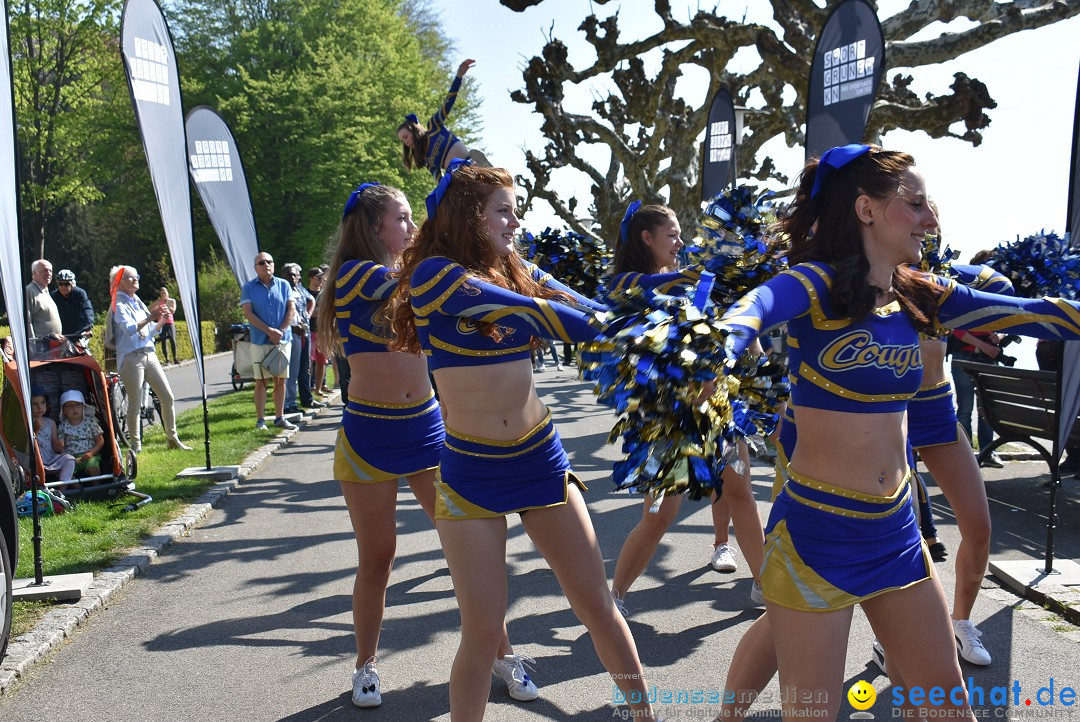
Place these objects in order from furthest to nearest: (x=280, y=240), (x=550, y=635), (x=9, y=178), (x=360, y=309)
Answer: (x=280, y=240)
(x=9, y=178)
(x=550, y=635)
(x=360, y=309)

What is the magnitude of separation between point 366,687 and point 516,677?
0.61 meters

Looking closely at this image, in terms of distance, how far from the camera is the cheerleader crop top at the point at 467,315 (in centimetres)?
284

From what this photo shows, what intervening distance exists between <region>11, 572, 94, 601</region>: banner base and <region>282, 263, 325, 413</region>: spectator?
7.77 metres

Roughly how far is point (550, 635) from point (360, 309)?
1.91 meters

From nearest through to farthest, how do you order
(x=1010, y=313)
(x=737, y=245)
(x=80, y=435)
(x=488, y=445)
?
(x=1010, y=313) → (x=488, y=445) → (x=737, y=245) → (x=80, y=435)

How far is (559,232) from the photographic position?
5.03m

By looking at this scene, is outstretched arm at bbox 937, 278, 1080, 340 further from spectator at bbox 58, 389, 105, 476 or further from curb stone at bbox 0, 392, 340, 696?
spectator at bbox 58, 389, 105, 476

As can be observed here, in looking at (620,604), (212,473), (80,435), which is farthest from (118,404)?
(620,604)

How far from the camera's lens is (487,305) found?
2.90m

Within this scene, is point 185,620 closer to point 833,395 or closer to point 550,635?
point 550,635

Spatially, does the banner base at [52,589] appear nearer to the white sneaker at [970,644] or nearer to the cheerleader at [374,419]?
the cheerleader at [374,419]

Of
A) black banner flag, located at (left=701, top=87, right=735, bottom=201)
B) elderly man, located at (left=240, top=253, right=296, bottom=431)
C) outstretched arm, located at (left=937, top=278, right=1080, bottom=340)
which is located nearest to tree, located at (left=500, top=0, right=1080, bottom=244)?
black banner flag, located at (left=701, top=87, right=735, bottom=201)

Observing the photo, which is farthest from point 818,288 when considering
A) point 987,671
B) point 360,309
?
point 987,671

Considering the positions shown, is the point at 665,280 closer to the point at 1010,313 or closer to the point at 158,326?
the point at 1010,313
